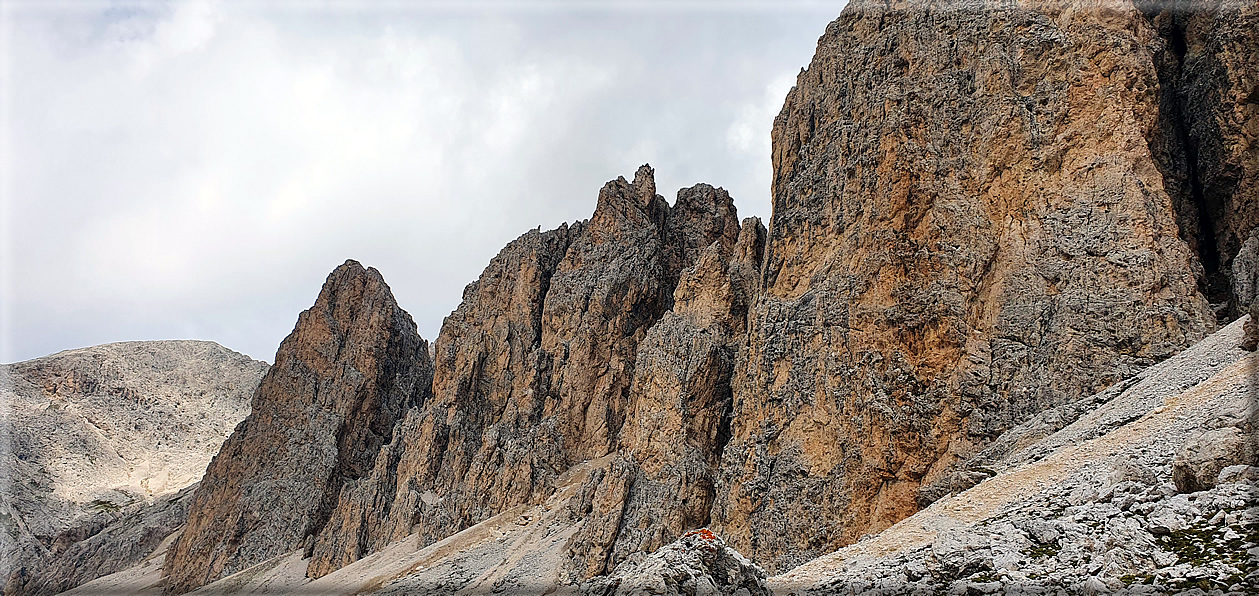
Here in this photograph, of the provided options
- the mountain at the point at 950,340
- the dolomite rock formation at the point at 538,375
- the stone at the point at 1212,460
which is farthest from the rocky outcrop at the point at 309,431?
the stone at the point at 1212,460

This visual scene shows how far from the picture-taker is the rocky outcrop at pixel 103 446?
102750mm

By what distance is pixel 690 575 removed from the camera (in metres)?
13.8

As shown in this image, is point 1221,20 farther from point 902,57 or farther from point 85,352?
point 85,352

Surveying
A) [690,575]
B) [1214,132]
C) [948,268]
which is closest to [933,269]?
[948,268]

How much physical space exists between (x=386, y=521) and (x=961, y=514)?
69.7 metres

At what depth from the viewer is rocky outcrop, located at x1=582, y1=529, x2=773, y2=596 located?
13.6 m

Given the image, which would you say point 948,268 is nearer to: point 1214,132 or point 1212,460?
point 1214,132

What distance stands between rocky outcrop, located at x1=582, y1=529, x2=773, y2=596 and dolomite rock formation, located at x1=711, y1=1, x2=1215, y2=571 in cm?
2264

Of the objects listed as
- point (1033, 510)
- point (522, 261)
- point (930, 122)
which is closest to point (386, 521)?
point (522, 261)

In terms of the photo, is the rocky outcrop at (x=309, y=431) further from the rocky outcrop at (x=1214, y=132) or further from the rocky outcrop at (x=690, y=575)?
the rocky outcrop at (x=1214, y=132)

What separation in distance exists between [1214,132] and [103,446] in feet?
506

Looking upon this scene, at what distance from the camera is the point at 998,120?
38219mm

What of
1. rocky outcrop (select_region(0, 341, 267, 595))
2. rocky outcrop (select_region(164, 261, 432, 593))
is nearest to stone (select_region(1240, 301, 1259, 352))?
rocky outcrop (select_region(164, 261, 432, 593))

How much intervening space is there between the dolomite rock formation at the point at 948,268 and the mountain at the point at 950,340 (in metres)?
0.13
